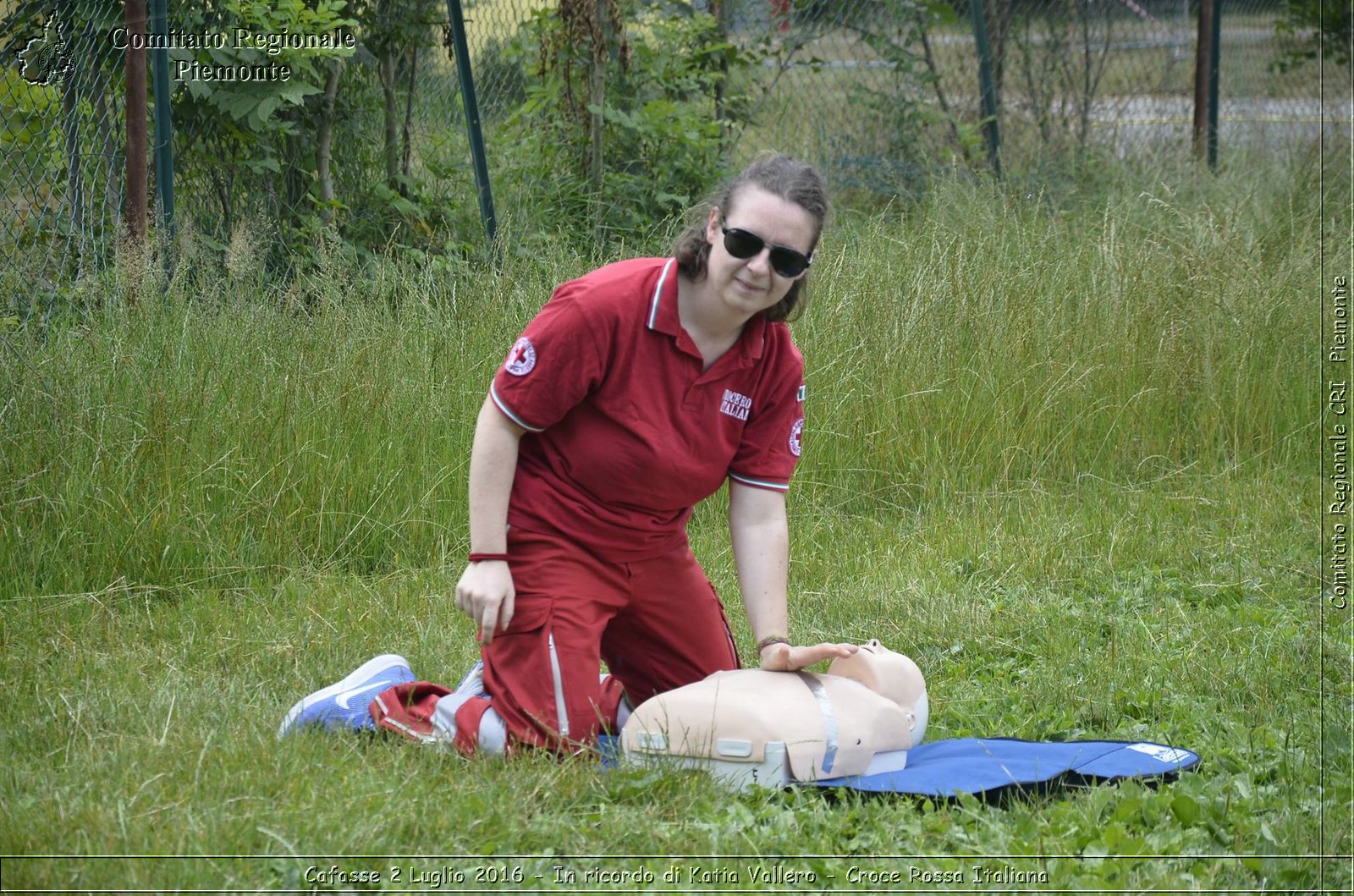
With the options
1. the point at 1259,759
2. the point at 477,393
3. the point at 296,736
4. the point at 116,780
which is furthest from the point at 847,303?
the point at 116,780

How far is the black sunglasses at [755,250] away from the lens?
8.95 feet

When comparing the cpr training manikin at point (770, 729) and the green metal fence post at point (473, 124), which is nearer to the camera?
the cpr training manikin at point (770, 729)

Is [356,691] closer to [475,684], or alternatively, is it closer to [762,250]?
[475,684]

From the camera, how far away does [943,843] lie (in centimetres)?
250

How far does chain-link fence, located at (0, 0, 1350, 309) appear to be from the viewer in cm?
507

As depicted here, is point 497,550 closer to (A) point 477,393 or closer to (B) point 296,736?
(B) point 296,736

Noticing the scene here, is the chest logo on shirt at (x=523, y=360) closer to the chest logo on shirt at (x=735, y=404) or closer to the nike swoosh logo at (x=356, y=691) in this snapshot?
the chest logo on shirt at (x=735, y=404)

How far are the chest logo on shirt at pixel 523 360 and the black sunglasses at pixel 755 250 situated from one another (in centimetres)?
47

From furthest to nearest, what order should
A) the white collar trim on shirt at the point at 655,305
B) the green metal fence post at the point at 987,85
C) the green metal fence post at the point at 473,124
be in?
the green metal fence post at the point at 987,85
the green metal fence post at the point at 473,124
the white collar trim on shirt at the point at 655,305

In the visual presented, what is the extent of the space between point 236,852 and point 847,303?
3.83m

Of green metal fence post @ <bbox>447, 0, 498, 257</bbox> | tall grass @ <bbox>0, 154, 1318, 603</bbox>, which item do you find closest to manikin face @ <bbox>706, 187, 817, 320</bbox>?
tall grass @ <bbox>0, 154, 1318, 603</bbox>

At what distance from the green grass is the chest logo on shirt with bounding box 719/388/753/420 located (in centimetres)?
82

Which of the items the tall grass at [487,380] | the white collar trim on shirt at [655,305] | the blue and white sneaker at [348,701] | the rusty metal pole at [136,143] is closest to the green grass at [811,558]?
the tall grass at [487,380]

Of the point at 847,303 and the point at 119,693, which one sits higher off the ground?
the point at 847,303
